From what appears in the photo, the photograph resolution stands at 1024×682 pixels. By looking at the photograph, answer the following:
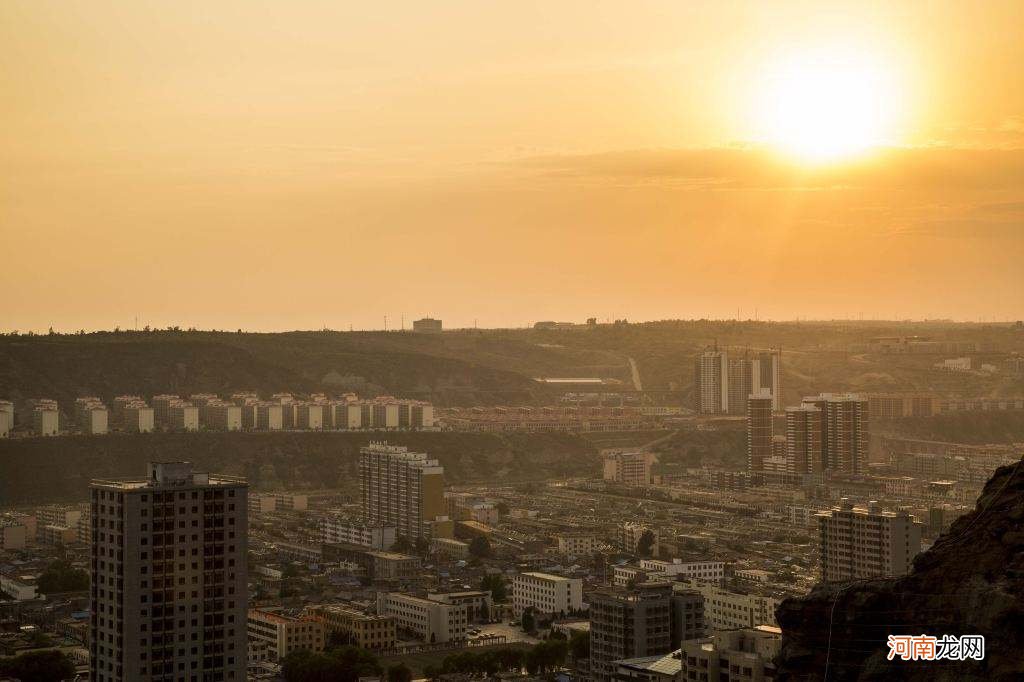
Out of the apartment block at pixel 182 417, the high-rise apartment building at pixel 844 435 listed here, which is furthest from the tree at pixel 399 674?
the apartment block at pixel 182 417

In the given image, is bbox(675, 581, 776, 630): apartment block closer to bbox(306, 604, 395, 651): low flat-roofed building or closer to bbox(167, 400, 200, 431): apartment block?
bbox(306, 604, 395, 651): low flat-roofed building

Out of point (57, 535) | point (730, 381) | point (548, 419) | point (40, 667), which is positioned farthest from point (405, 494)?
point (730, 381)

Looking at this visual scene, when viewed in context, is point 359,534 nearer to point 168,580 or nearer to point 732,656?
point 168,580

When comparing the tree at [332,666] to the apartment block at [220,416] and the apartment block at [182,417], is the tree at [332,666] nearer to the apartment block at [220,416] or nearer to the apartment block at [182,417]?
the apartment block at [182,417]

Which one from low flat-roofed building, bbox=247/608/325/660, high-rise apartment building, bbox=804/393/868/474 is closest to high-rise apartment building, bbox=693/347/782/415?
high-rise apartment building, bbox=804/393/868/474

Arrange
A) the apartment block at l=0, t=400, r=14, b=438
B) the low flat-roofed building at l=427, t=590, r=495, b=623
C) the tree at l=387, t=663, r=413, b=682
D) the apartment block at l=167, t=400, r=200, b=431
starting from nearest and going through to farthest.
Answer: the tree at l=387, t=663, r=413, b=682 → the low flat-roofed building at l=427, t=590, r=495, b=623 → the apartment block at l=0, t=400, r=14, b=438 → the apartment block at l=167, t=400, r=200, b=431

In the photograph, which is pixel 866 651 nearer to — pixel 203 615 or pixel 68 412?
pixel 203 615
